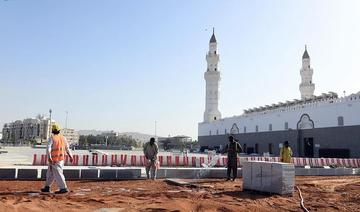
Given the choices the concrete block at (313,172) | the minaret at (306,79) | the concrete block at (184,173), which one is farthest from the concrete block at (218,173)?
the minaret at (306,79)

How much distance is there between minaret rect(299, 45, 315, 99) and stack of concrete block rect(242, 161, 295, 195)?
63.2 m

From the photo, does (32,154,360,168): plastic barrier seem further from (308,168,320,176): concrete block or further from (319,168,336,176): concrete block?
(319,168,336,176): concrete block

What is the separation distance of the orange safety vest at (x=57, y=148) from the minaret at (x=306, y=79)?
66.2m

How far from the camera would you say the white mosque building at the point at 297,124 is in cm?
4422

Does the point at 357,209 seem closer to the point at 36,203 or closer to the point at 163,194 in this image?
the point at 163,194

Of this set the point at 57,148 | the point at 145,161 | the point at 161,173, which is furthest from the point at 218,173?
the point at 57,148

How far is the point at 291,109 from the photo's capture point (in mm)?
54031

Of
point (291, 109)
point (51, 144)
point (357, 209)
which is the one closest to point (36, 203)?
point (51, 144)

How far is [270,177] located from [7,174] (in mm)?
8775

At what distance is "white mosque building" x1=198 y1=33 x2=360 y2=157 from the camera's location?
44.2 m

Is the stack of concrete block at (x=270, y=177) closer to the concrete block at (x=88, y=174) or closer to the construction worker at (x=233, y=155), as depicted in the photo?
the construction worker at (x=233, y=155)

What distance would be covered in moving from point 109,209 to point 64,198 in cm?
174

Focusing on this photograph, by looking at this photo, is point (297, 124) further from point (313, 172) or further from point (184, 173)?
point (184, 173)

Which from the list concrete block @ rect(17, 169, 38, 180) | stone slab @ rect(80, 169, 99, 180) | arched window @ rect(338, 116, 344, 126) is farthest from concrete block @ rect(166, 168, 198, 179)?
arched window @ rect(338, 116, 344, 126)
